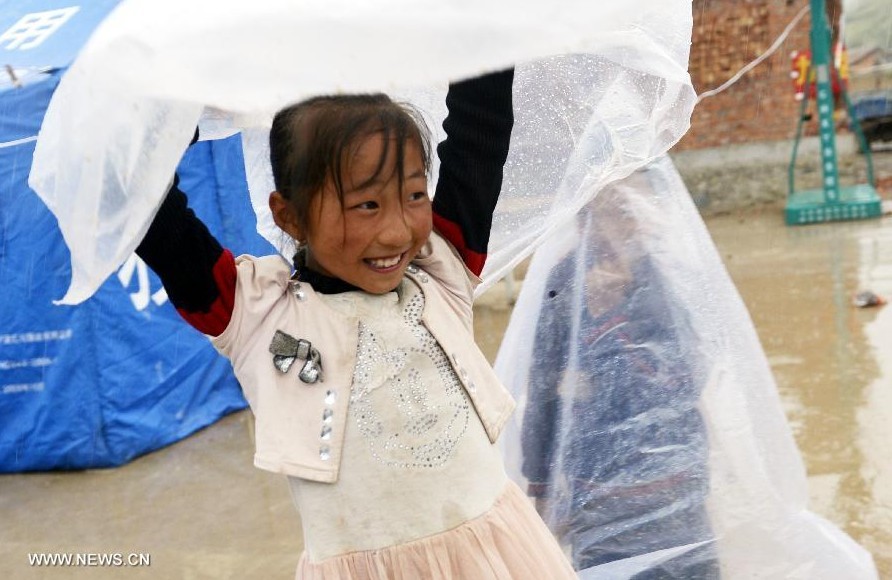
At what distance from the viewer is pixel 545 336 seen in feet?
7.83

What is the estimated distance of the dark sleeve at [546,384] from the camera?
7.77 ft

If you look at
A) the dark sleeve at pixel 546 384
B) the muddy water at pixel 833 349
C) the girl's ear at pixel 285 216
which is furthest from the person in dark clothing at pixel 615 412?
the girl's ear at pixel 285 216

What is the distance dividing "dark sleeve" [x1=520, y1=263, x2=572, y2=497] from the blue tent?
2529 mm

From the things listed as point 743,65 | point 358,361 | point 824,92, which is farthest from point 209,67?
point 743,65

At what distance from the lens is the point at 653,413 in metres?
2.30

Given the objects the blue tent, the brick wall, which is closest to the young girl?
the blue tent

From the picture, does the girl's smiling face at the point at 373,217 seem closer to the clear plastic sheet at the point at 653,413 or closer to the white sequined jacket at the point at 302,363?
the white sequined jacket at the point at 302,363

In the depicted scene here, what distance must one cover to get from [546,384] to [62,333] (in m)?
2.85

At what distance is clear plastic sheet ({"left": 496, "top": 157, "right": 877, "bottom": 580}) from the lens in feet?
7.52

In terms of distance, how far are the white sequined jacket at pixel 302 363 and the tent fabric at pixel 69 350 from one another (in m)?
3.18

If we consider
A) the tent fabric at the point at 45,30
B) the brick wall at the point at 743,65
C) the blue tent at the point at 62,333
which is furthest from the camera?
the brick wall at the point at 743,65

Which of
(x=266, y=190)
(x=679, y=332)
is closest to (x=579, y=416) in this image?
(x=679, y=332)

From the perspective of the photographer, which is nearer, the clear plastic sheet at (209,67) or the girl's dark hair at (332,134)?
the clear plastic sheet at (209,67)

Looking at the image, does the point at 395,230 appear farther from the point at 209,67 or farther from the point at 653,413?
the point at 653,413
